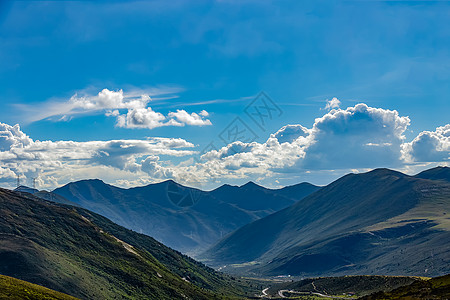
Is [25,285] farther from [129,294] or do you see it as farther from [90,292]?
[129,294]

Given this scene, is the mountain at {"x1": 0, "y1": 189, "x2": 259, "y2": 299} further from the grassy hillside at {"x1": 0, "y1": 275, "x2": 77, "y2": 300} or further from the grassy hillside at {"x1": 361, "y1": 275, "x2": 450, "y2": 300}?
the grassy hillside at {"x1": 361, "y1": 275, "x2": 450, "y2": 300}

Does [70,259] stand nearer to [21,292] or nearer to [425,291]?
[21,292]

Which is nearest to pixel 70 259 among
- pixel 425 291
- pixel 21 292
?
pixel 21 292

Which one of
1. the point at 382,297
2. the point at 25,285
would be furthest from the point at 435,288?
the point at 25,285

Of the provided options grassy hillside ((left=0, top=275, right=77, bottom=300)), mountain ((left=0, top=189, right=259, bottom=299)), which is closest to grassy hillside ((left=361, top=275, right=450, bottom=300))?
grassy hillside ((left=0, top=275, right=77, bottom=300))

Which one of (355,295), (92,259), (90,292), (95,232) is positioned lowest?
(355,295)

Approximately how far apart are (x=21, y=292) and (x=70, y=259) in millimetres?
64535

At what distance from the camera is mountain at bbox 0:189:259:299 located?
12606cm

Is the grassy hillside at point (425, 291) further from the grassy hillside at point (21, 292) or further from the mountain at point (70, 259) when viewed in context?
the mountain at point (70, 259)

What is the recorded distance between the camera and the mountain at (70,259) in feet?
414

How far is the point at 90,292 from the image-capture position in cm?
12862

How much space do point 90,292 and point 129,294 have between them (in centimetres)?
1975

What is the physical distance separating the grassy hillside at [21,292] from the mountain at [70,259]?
2689 centimetres

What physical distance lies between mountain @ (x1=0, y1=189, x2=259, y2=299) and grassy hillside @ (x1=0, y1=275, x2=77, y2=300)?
26.9 metres
